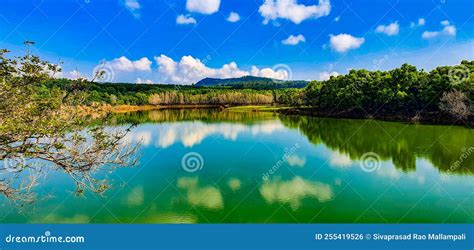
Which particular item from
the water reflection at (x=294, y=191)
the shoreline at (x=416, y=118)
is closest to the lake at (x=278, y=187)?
the water reflection at (x=294, y=191)

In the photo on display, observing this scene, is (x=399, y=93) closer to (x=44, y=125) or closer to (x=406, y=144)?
(x=406, y=144)

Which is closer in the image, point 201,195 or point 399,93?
point 201,195

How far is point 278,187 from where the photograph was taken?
1474cm

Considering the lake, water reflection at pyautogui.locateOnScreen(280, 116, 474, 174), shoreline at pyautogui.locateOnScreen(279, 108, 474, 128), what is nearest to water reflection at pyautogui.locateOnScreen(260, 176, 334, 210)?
the lake

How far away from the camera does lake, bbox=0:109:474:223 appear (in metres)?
11.8

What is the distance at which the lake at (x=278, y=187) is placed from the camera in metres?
11.8

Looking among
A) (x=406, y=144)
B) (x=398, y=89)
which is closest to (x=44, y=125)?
(x=406, y=144)

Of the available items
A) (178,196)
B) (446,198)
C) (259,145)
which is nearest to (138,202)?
(178,196)

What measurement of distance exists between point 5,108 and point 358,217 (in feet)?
32.0

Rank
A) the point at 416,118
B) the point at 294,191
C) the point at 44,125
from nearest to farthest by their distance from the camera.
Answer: the point at 44,125
the point at 294,191
the point at 416,118

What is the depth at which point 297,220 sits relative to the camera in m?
11.3

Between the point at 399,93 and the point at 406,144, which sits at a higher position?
the point at 399,93

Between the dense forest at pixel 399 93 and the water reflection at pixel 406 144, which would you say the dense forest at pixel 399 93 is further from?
the water reflection at pixel 406 144

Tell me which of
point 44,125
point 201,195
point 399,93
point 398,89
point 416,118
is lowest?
point 201,195
